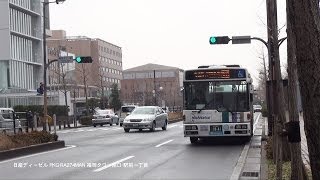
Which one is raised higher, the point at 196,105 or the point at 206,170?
the point at 196,105

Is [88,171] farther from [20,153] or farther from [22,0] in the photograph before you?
[22,0]

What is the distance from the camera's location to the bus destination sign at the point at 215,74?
20.5 meters

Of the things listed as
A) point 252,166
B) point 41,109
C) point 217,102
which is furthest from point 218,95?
point 41,109

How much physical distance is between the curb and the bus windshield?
216 inches

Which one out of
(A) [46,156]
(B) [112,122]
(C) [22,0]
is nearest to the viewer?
(A) [46,156]

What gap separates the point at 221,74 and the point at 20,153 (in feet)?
26.7

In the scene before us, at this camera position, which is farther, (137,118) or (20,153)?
(137,118)

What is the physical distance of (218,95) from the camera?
20328 mm

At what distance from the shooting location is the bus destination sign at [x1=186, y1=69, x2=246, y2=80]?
67.2ft

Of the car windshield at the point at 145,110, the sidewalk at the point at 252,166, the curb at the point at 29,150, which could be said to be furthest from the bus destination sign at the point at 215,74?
the car windshield at the point at 145,110

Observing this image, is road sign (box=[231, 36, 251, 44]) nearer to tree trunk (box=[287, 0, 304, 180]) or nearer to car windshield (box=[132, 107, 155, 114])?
car windshield (box=[132, 107, 155, 114])

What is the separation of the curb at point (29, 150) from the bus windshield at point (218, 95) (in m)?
5.50

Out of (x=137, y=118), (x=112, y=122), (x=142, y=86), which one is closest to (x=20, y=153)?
(x=137, y=118)

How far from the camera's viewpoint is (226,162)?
49.5ft
